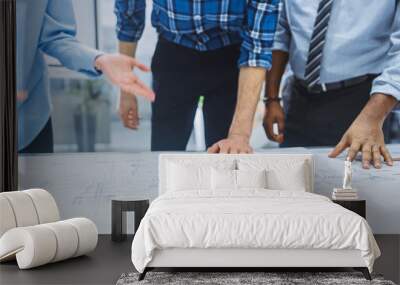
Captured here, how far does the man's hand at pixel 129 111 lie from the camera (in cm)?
753

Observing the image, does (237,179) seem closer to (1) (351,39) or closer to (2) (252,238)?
(2) (252,238)

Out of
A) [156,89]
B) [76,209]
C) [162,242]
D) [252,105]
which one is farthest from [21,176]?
[162,242]

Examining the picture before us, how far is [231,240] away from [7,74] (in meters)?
3.73

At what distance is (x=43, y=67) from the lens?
24.9 feet

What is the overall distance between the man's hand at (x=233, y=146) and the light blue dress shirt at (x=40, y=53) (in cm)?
158

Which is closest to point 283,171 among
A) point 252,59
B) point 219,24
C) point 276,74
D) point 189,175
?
point 189,175

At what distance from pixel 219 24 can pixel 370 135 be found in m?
2.03

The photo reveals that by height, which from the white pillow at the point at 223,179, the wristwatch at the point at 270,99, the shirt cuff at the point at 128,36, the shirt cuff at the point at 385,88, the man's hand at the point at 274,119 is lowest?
the white pillow at the point at 223,179

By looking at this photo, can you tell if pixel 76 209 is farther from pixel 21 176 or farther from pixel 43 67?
pixel 43 67

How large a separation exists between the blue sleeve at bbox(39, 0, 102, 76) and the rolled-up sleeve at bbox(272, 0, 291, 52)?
1.96 m

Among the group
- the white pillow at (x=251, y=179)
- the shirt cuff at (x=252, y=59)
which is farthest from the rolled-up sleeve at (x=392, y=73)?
the white pillow at (x=251, y=179)

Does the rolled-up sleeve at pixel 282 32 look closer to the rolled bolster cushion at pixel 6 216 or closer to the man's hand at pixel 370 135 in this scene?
the man's hand at pixel 370 135

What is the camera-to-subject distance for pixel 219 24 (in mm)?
7379

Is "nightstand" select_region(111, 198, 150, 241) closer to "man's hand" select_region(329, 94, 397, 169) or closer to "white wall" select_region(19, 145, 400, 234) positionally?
"white wall" select_region(19, 145, 400, 234)
